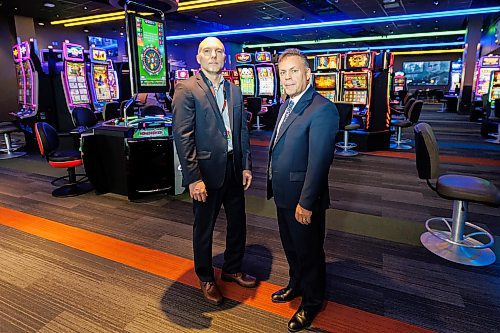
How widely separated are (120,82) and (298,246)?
27.4 ft

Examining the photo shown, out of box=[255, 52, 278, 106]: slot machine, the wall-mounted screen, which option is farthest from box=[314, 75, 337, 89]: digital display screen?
the wall-mounted screen

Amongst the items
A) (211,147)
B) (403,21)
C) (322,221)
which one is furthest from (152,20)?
(403,21)

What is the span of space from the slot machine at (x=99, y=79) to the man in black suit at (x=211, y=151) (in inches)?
244

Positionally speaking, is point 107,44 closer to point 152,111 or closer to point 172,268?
point 152,111

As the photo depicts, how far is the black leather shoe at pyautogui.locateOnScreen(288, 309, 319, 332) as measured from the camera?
174 centimetres

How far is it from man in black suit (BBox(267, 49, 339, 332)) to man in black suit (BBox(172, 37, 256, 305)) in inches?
11.3

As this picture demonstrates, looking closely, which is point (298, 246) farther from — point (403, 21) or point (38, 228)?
point (403, 21)

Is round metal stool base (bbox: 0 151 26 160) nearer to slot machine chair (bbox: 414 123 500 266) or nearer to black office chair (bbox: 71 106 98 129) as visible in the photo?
black office chair (bbox: 71 106 98 129)

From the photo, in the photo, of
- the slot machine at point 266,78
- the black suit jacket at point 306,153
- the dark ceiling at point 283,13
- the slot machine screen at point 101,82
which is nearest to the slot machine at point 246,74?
the slot machine at point 266,78

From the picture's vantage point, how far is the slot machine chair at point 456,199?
2.39 meters

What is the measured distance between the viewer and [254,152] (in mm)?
6391

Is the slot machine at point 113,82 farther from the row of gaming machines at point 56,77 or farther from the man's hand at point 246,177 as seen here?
the man's hand at point 246,177

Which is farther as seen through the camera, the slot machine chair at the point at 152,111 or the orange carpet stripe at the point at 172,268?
the slot machine chair at the point at 152,111

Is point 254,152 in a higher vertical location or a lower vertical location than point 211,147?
lower
